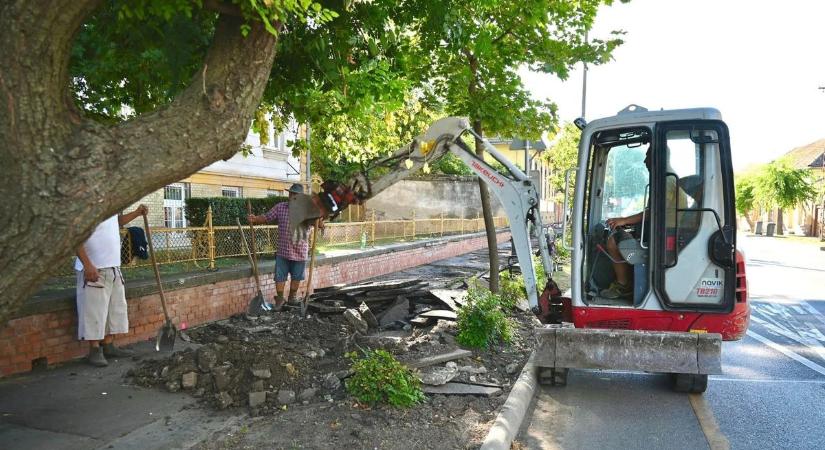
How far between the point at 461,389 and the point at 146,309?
12.8ft

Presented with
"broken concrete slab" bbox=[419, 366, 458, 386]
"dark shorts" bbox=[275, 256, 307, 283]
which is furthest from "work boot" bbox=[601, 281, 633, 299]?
"dark shorts" bbox=[275, 256, 307, 283]

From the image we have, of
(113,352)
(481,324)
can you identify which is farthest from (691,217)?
(113,352)

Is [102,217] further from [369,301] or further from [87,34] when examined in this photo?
[369,301]

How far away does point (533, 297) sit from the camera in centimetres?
659

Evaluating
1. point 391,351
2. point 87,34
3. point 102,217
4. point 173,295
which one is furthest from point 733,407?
point 87,34

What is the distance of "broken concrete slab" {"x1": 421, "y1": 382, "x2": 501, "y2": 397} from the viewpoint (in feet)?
17.6

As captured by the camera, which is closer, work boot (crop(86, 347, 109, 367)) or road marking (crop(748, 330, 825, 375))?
work boot (crop(86, 347, 109, 367))

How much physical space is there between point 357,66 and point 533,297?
315 centimetres

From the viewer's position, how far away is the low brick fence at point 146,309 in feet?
18.0

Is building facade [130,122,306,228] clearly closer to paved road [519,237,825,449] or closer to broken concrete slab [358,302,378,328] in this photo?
broken concrete slab [358,302,378,328]

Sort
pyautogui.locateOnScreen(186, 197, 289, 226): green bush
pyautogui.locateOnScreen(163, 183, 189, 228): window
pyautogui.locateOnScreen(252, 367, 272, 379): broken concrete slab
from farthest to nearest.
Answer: pyautogui.locateOnScreen(163, 183, 189, 228): window < pyautogui.locateOnScreen(186, 197, 289, 226): green bush < pyautogui.locateOnScreen(252, 367, 272, 379): broken concrete slab

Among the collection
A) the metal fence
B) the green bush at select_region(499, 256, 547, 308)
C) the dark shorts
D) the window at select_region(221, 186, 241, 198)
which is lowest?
the green bush at select_region(499, 256, 547, 308)

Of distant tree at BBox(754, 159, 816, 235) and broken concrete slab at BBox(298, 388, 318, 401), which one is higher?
distant tree at BBox(754, 159, 816, 235)

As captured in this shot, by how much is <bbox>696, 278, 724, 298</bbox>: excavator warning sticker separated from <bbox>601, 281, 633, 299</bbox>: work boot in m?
0.69
